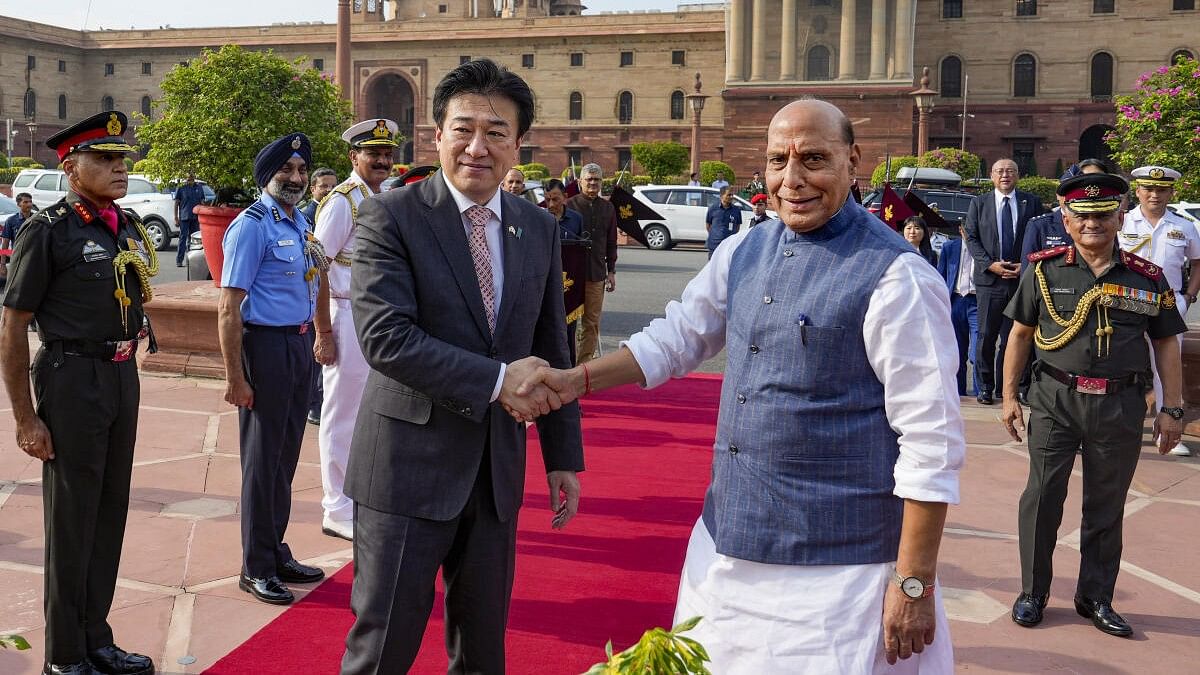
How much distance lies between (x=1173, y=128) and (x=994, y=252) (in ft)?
17.6

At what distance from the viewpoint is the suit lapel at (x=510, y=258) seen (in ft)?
9.85

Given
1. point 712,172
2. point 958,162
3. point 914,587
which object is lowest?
point 914,587

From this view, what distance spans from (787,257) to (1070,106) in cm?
5950

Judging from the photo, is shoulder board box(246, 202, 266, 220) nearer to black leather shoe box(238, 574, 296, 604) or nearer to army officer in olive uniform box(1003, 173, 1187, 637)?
black leather shoe box(238, 574, 296, 604)

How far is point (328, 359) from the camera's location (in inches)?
220

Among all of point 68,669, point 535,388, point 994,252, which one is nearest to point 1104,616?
point 535,388

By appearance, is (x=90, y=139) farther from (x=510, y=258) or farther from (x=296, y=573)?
(x=296, y=573)

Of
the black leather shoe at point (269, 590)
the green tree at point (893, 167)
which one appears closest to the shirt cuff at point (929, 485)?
the black leather shoe at point (269, 590)

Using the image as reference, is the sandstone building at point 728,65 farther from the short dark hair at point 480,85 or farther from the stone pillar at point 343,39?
the short dark hair at point 480,85

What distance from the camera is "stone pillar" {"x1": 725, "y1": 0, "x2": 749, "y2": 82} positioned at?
56.2 metres

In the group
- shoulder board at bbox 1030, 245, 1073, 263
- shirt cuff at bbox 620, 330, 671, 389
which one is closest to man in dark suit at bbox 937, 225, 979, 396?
shoulder board at bbox 1030, 245, 1073, 263

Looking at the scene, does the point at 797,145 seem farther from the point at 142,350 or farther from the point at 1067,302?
the point at 142,350

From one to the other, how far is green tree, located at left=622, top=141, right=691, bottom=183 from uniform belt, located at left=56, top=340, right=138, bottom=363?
46.4 metres

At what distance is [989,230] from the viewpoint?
972 cm
